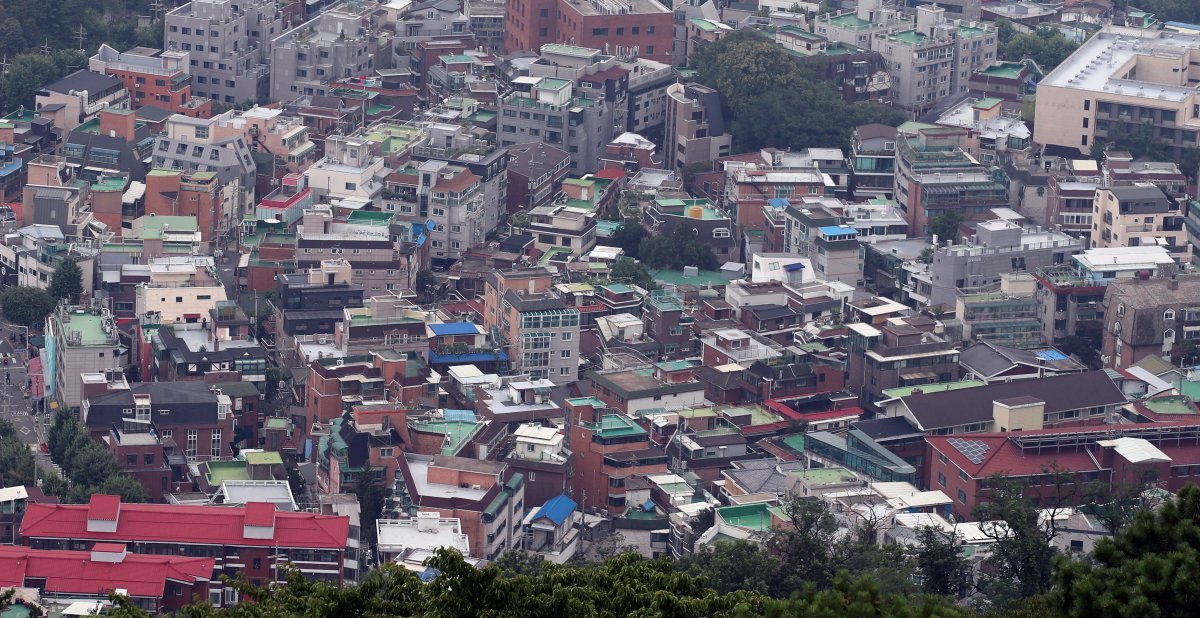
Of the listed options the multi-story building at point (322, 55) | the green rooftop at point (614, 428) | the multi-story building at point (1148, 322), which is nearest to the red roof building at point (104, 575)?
the green rooftop at point (614, 428)

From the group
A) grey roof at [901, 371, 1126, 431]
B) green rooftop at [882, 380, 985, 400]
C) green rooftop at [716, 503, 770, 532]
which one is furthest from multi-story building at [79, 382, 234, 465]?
grey roof at [901, 371, 1126, 431]

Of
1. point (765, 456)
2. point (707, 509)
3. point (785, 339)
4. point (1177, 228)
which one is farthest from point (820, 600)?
point (1177, 228)

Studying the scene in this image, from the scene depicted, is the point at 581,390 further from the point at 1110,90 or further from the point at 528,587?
the point at 528,587

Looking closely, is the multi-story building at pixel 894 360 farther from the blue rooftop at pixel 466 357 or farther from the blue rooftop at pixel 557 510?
the blue rooftop at pixel 557 510

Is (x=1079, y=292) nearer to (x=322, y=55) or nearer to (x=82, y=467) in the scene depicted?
(x=82, y=467)

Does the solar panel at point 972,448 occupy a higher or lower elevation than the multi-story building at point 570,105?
lower
